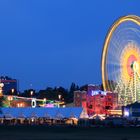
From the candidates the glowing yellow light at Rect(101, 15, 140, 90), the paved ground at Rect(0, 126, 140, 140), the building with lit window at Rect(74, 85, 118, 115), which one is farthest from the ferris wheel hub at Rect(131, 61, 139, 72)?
the paved ground at Rect(0, 126, 140, 140)

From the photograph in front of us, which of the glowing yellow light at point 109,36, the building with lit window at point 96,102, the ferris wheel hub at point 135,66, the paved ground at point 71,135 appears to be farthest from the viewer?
the building with lit window at point 96,102

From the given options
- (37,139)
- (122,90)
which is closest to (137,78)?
(122,90)

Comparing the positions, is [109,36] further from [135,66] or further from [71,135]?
[71,135]

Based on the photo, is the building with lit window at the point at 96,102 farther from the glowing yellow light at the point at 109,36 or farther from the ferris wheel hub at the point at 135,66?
the ferris wheel hub at the point at 135,66

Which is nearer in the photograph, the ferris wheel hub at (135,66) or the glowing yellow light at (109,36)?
the glowing yellow light at (109,36)

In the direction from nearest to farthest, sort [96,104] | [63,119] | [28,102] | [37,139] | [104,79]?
[37,139] → [104,79] → [63,119] → [96,104] → [28,102]

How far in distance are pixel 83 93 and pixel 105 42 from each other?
49.2m

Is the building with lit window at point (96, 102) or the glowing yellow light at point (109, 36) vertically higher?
the glowing yellow light at point (109, 36)

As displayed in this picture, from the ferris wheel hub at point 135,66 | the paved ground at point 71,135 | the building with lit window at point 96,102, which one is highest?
the ferris wheel hub at point 135,66

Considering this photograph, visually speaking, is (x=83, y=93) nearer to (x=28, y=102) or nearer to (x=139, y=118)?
(x=28, y=102)

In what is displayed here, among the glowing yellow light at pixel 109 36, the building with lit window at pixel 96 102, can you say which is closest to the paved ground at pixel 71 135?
the glowing yellow light at pixel 109 36

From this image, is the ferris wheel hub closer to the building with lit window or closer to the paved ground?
the building with lit window

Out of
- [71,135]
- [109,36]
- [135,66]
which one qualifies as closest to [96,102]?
[135,66]

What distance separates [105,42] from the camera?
117 metres
